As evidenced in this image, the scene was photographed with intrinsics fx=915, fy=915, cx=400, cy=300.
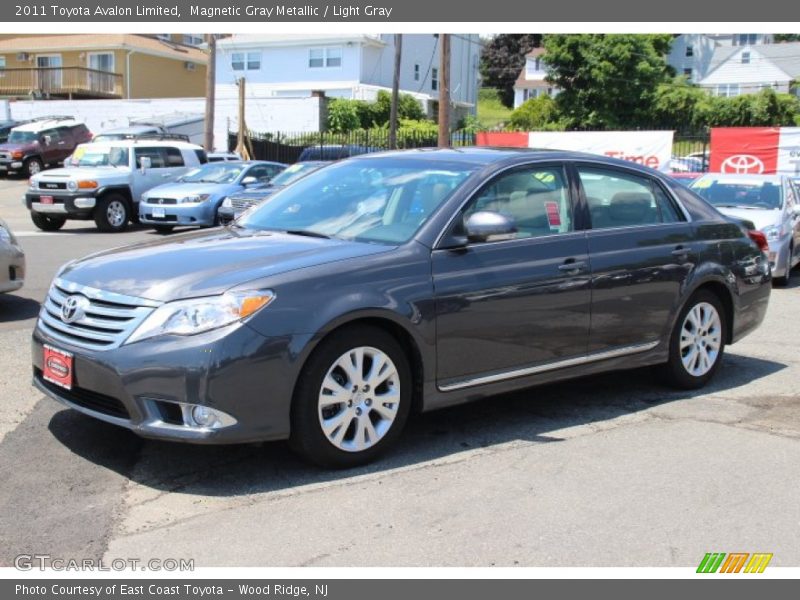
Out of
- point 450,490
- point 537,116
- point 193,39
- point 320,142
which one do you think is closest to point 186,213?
point 450,490

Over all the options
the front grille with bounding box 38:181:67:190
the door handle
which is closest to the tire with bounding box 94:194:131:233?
the front grille with bounding box 38:181:67:190

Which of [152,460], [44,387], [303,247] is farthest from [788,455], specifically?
[44,387]

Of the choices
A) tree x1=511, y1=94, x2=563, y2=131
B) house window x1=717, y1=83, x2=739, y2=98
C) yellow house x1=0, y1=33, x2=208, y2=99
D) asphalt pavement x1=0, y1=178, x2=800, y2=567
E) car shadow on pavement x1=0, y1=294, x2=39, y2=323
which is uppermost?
house window x1=717, y1=83, x2=739, y2=98

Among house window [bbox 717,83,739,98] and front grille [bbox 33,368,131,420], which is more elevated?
house window [bbox 717,83,739,98]

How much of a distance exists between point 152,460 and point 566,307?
8.48ft

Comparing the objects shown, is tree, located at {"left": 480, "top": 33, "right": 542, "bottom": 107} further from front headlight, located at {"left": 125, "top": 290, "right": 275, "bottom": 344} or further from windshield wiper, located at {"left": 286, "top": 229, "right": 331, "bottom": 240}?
front headlight, located at {"left": 125, "top": 290, "right": 275, "bottom": 344}

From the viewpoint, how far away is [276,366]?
14.4ft

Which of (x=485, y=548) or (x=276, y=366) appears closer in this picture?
(x=485, y=548)

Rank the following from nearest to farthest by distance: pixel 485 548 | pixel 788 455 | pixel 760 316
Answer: pixel 485 548 < pixel 788 455 < pixel 760 316

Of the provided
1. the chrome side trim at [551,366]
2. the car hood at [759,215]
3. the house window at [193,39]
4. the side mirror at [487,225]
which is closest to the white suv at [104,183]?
the car hood at [759,215]

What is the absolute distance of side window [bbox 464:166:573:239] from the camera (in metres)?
5.50

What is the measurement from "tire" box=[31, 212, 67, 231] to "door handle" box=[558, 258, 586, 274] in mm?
15295

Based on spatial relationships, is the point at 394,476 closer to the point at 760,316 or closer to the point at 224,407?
the point at 224,407

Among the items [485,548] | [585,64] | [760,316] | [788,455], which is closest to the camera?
[485,548]
